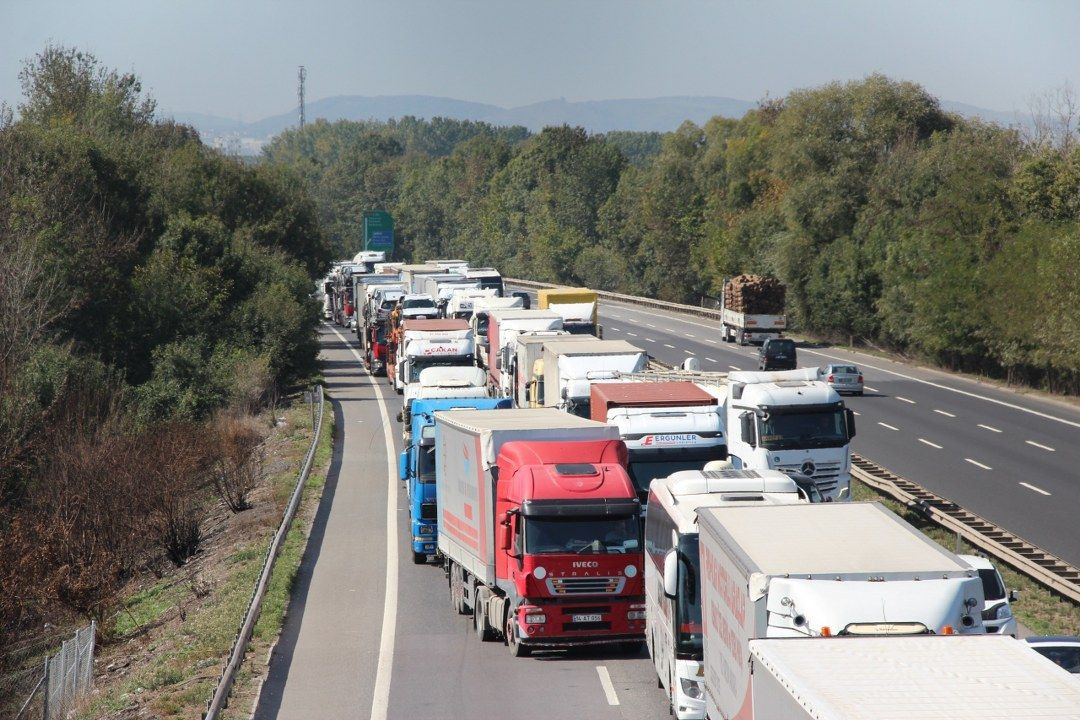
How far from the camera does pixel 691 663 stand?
14188 mm

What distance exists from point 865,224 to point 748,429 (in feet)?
168

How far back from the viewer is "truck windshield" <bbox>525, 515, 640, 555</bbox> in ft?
58.5

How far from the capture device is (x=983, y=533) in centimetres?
2653

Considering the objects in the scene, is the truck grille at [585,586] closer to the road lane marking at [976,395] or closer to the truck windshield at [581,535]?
the truck windshield at [581,535]

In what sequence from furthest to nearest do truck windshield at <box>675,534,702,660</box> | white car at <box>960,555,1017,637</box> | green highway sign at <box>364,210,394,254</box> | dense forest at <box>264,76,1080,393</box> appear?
green highway sign at <box>364,210,394,254</box>, dense forest at <box>264,76,1080,393</box>, white car at <box>960,555,1017,637</box>, truck windshield at <box>675,534,702,660</box>

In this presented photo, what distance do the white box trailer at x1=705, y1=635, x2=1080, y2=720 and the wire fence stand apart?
35.3ft

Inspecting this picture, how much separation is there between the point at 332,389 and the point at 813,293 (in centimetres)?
3175

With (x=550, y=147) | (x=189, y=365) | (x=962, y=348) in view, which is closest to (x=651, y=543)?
(x=189, y=365)

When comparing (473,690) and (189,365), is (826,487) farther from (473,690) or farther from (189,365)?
(189,365)

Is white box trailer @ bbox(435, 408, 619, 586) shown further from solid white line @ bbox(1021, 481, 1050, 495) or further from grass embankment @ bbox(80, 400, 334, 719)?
solid white line @ bbox(1021, 481, 1050, 495)

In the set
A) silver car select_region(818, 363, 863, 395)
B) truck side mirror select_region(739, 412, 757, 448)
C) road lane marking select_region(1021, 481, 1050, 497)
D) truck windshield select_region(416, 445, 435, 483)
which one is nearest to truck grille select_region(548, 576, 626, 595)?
truck windshield select_region(416, 445, 435, 483)

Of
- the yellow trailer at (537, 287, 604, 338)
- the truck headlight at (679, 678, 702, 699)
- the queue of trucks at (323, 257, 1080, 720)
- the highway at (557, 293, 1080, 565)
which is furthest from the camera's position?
the yellow trailer at (537, 287, 604, 338)

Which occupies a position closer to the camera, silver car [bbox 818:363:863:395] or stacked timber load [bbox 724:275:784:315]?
silver car [bbox 818:363:863:395]

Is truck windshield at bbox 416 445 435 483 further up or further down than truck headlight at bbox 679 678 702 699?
further up
